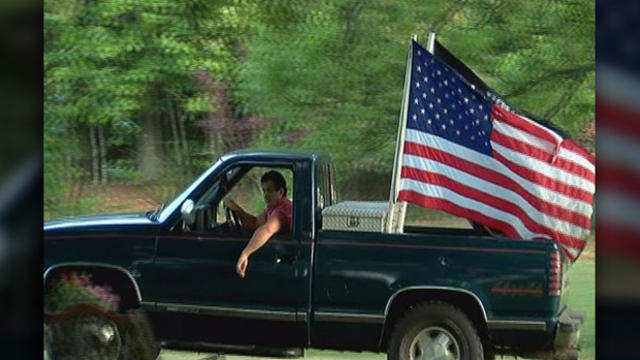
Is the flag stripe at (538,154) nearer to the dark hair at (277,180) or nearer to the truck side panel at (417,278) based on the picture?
the truck side panel at (417,278)

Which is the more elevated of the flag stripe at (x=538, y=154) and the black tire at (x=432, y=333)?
the flag stripe at (x=538, y=154)

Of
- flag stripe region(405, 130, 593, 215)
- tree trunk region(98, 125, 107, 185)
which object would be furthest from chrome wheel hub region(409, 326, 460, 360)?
tree trunk region(98, 125, 107, 185)

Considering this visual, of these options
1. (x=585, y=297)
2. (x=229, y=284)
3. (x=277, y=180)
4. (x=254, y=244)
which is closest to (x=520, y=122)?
(x=585, y=297)

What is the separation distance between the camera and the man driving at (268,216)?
5898 millimetres


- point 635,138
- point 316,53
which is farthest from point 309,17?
point 635,138

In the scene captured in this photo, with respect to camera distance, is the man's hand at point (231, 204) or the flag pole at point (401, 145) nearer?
the flag pole at point (401, 145)

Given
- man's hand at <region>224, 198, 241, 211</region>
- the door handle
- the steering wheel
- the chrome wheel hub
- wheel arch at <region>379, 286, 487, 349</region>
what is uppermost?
man's hand at <region>224, 198, 241, 211</region>

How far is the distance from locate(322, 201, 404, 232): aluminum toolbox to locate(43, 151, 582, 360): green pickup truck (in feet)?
0.16

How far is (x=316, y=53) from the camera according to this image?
6.00 m

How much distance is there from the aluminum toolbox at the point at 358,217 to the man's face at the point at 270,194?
33cm

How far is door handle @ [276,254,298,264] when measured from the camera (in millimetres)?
5859

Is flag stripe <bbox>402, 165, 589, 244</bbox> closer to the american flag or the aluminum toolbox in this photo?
the american flag

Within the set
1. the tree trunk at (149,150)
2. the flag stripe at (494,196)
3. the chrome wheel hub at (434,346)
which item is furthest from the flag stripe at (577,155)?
the tree trunk at (149,150)

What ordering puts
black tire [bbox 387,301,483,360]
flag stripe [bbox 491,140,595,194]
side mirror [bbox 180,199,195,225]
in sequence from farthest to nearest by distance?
side mirror [bbox 180,199,195,225], flag stripe [bbox 491,140,595,194], black tire [bbox 387,301,483,360]
